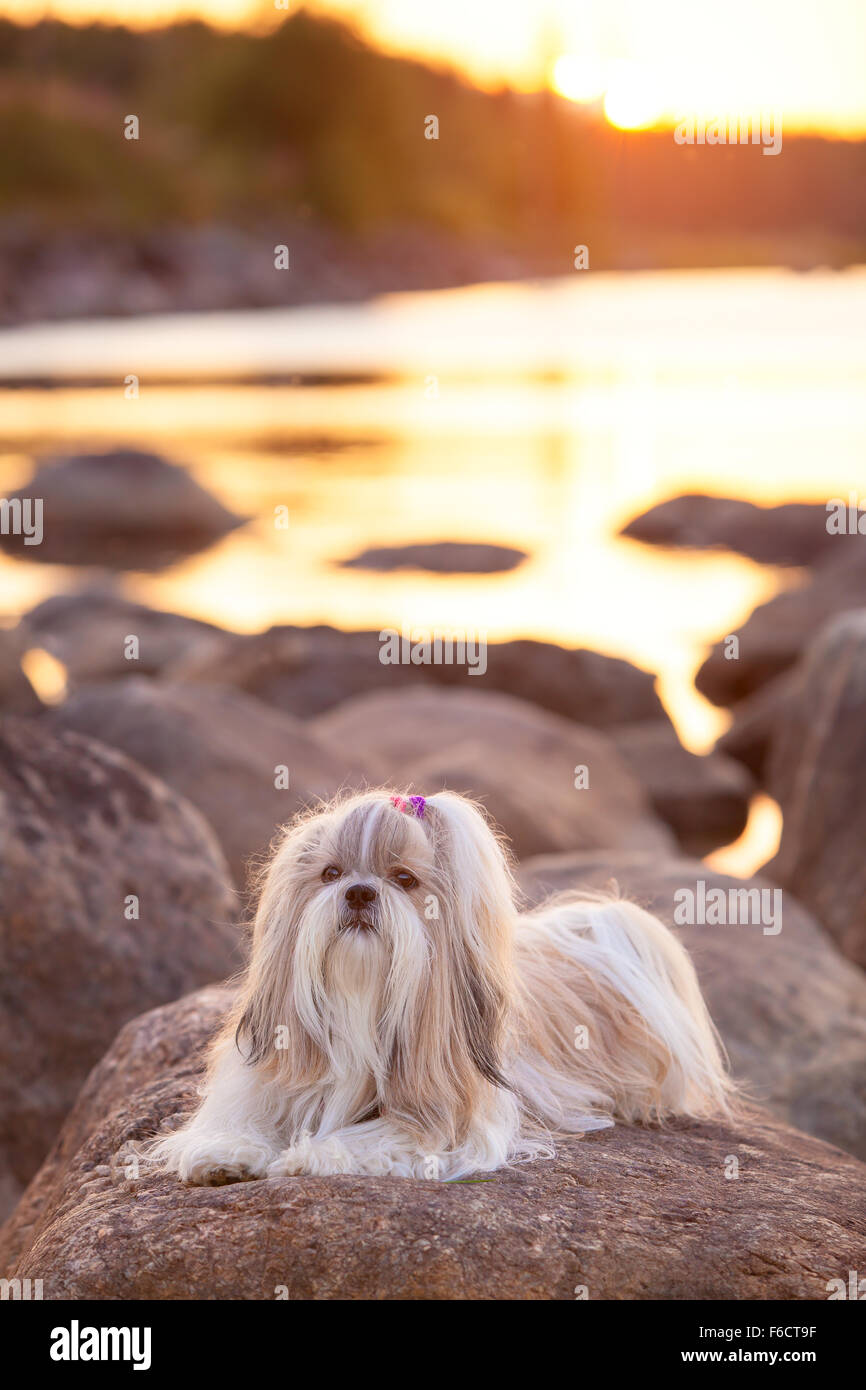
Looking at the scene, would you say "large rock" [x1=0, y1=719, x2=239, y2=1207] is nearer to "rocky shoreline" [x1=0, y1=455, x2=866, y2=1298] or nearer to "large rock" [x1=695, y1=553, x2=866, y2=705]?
"rocky shoreline" [x1=0, y1=455, x2=866, y2=1298]

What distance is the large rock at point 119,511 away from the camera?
1081 inches

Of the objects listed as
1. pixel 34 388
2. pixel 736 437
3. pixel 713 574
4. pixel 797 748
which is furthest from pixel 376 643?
pixel 34 388

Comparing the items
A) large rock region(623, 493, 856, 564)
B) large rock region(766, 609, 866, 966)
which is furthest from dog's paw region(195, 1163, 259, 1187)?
large rock region(623, 493, 856, 564)

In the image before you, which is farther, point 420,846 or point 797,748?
point 797,748

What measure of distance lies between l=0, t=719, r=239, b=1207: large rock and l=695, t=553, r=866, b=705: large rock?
408 inches

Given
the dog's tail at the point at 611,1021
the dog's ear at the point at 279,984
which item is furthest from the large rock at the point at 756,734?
the dog's ear at the point at 279,984

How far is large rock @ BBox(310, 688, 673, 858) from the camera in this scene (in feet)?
34.4

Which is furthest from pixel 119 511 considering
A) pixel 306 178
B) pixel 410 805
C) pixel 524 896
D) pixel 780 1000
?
pixel 306 178

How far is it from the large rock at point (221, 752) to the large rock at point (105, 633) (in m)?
6.58

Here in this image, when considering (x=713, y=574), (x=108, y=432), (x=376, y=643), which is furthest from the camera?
(x=108, y=432)

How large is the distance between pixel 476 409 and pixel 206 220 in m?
47.5

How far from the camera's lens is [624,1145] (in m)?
4.84
